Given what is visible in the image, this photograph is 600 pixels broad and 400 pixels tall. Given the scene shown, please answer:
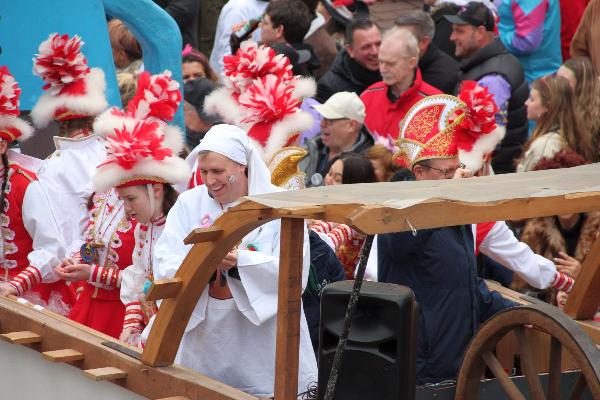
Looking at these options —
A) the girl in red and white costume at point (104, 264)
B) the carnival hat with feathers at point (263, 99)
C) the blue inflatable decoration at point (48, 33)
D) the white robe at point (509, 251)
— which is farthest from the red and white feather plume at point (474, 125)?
the blue inflatable decoration at point (48, 33)

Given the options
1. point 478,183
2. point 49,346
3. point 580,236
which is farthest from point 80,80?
point 478,183

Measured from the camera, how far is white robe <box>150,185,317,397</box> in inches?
196

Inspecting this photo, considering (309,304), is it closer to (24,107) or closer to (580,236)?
(580,236)

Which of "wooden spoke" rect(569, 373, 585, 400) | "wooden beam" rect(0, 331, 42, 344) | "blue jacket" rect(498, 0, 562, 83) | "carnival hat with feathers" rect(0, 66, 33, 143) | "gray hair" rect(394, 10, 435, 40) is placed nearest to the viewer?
"wooden spoke" rect(569, 373, 585, 400)

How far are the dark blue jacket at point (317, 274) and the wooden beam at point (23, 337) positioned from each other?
1.25 metres

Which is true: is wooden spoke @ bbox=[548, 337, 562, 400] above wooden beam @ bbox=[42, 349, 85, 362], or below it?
below

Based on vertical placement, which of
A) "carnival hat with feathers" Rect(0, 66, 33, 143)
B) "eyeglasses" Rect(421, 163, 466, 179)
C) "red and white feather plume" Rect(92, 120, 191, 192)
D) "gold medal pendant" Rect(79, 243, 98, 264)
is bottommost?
"eyeglasses" Rect(421, 163, 466, 179)

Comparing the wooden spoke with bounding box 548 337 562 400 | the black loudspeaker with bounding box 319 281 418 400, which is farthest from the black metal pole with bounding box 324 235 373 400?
the wooden spoke with bounding box 548 337 562 400

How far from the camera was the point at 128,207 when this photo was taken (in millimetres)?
5895

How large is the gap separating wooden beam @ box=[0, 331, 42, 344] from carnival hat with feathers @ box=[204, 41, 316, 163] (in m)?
2.07

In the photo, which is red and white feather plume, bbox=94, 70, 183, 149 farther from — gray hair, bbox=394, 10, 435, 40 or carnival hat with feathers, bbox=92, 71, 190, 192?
gray hair, bbox=394, 10, 435, 40

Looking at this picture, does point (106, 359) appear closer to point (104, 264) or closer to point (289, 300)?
point (289, 300)

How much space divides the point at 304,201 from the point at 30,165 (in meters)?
3.75

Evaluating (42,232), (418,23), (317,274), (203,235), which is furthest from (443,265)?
(418,23)
